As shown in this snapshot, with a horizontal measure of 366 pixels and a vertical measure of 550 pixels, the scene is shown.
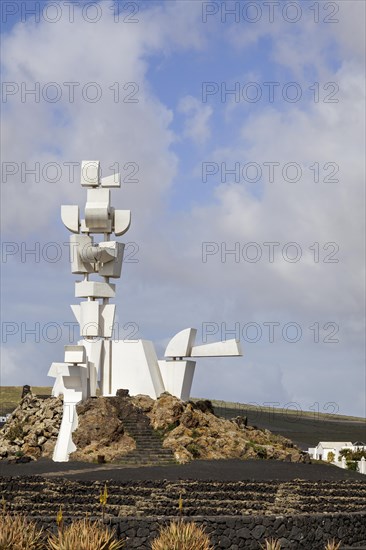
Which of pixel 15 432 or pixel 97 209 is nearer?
pixel 15 432

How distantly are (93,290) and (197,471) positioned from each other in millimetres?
12128

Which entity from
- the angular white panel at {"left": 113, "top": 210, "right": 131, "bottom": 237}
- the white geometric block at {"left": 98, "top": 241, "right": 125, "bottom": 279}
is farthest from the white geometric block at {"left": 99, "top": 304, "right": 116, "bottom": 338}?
the angular white panel at {"left": 113, "top": 210, "right": 131, "bottom": 237}

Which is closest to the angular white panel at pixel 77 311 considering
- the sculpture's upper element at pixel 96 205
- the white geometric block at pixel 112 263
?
the white geometric block at pixel 112 263

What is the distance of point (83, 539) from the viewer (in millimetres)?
16125

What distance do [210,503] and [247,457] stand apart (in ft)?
54.2

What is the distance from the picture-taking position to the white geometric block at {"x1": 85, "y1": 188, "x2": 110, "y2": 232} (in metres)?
43.2

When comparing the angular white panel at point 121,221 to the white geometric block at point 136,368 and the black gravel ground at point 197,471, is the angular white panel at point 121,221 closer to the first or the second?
the white geometric block at point 136,368

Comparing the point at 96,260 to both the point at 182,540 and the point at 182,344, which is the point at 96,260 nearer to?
the point at 182,344

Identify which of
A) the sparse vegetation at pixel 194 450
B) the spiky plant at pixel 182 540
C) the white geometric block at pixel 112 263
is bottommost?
the spiky plant at pixel 182 540

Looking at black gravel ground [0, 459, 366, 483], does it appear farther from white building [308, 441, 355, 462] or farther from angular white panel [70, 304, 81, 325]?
white building [308, 441, 355, 462]

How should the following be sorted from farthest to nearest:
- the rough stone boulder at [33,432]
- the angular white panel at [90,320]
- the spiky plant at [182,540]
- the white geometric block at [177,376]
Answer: the angular white panel at [90,320] → the white geometric block at [177,376] → the rough stone boulder at [33,432] → the spiky plant at [182,540]

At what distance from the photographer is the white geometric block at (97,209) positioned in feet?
142

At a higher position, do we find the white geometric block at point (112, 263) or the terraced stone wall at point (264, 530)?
the white geometric block at point (112, 263)

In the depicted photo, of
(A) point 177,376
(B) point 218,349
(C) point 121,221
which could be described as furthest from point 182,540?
(C) point 121,221
